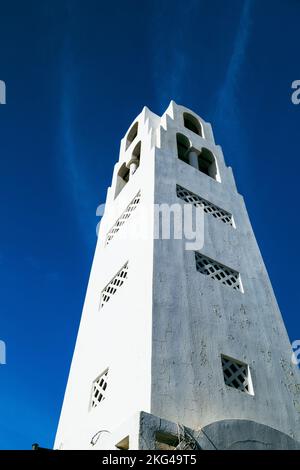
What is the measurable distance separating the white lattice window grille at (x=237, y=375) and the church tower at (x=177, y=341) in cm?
2

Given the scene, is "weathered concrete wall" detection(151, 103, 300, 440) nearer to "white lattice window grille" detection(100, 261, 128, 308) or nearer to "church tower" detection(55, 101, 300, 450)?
"church tower" detection(55, 101, 300, 450)

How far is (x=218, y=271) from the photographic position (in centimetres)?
874

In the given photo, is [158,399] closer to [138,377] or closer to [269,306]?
[138,377]

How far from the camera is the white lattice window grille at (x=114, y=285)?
870cm

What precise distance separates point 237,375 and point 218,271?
2499 millimetres

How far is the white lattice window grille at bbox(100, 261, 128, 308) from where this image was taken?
8.70 metres

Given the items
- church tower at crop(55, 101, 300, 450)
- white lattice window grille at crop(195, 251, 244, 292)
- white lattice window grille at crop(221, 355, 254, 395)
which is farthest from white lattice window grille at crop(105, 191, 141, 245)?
white lattice window grille at crop(221, 355, 254, 395)

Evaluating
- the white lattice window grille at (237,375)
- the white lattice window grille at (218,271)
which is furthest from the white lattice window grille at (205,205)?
the white lattice window grille at (237,375)

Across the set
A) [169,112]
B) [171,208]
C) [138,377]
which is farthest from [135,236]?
[169,112]

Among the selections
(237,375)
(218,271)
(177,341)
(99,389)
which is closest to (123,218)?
(218,271)

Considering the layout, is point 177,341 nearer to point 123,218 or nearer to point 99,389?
point 99,389

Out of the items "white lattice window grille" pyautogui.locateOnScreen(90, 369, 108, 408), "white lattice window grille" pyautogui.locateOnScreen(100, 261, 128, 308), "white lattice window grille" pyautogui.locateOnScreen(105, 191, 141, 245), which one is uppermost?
"white lattice window grille" pyautogui.locateOnScreen(105, 191, 141, 245)

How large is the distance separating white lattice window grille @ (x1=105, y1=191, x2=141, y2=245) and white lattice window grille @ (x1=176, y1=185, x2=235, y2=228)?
1191 mm

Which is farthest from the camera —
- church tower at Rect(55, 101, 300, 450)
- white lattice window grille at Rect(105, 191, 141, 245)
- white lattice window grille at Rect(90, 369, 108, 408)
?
white lattice window grille at Rect(105, 191, 141, 245)
